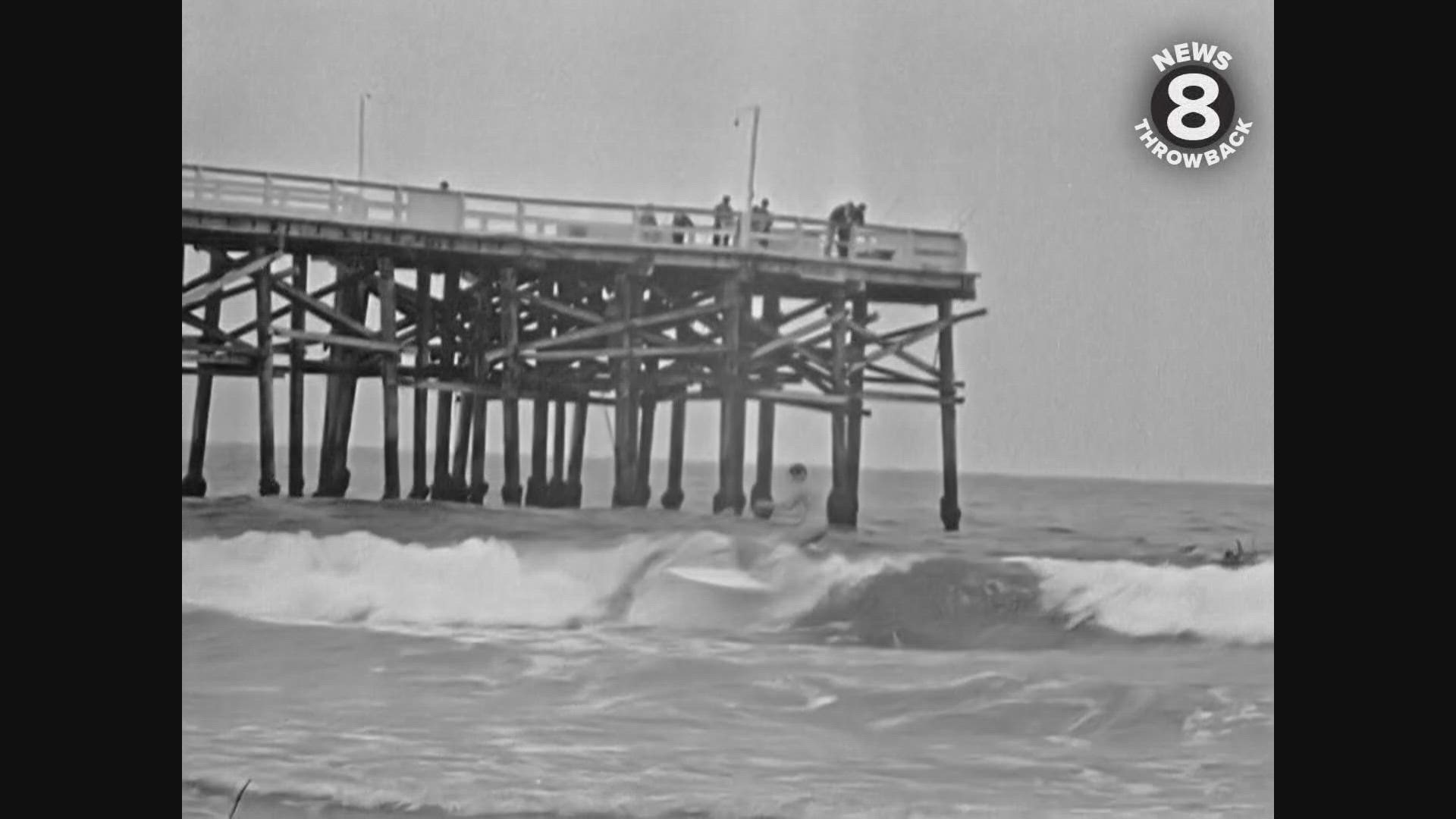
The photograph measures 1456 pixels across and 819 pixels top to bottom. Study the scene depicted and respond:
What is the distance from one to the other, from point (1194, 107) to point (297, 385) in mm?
2506

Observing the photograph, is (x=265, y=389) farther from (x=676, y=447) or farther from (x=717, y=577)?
(x=717, y=577)

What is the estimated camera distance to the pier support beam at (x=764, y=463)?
197 inches

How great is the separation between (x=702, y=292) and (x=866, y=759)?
4.28 feet

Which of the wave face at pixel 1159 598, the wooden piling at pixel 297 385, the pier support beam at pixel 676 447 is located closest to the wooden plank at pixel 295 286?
the wooden piling at pixel 297 385

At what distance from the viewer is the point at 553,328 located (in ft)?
16.7

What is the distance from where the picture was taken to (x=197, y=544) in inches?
197

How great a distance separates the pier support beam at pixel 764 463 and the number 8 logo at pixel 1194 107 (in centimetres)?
125

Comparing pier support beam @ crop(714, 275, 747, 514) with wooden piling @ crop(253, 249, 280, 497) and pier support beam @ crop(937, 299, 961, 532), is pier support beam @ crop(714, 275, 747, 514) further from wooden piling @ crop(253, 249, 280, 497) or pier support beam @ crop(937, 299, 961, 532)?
wooden piling @ crop(253, 249, 280, 497)

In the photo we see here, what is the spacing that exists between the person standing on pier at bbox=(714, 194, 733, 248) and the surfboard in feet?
2.83

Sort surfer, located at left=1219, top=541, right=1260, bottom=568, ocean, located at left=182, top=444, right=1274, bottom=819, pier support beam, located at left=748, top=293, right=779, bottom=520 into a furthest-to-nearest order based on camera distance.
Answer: pier support beam, located at left=748, top=293, right=779, bottom=520
surfer, located at left=1219, top=541, right=1260, bottom=568
ocean, located at left=182, top=444, right=1274, bottom=819

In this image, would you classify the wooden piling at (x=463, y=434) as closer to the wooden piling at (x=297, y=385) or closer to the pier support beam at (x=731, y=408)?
the wooden piling at (x=297, y=385)

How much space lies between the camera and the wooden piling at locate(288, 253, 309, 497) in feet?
16.6

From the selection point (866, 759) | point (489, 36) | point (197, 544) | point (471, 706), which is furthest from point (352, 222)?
point (866, 759)

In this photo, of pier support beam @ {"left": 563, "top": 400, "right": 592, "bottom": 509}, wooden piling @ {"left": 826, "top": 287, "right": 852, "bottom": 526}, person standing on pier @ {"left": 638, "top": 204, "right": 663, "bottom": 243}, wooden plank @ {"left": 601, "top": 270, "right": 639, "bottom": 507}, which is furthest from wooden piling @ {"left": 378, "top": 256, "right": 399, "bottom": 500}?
wooden piling @ {"left": 826, "top": 287, "right": 852, "bottom": 526}
